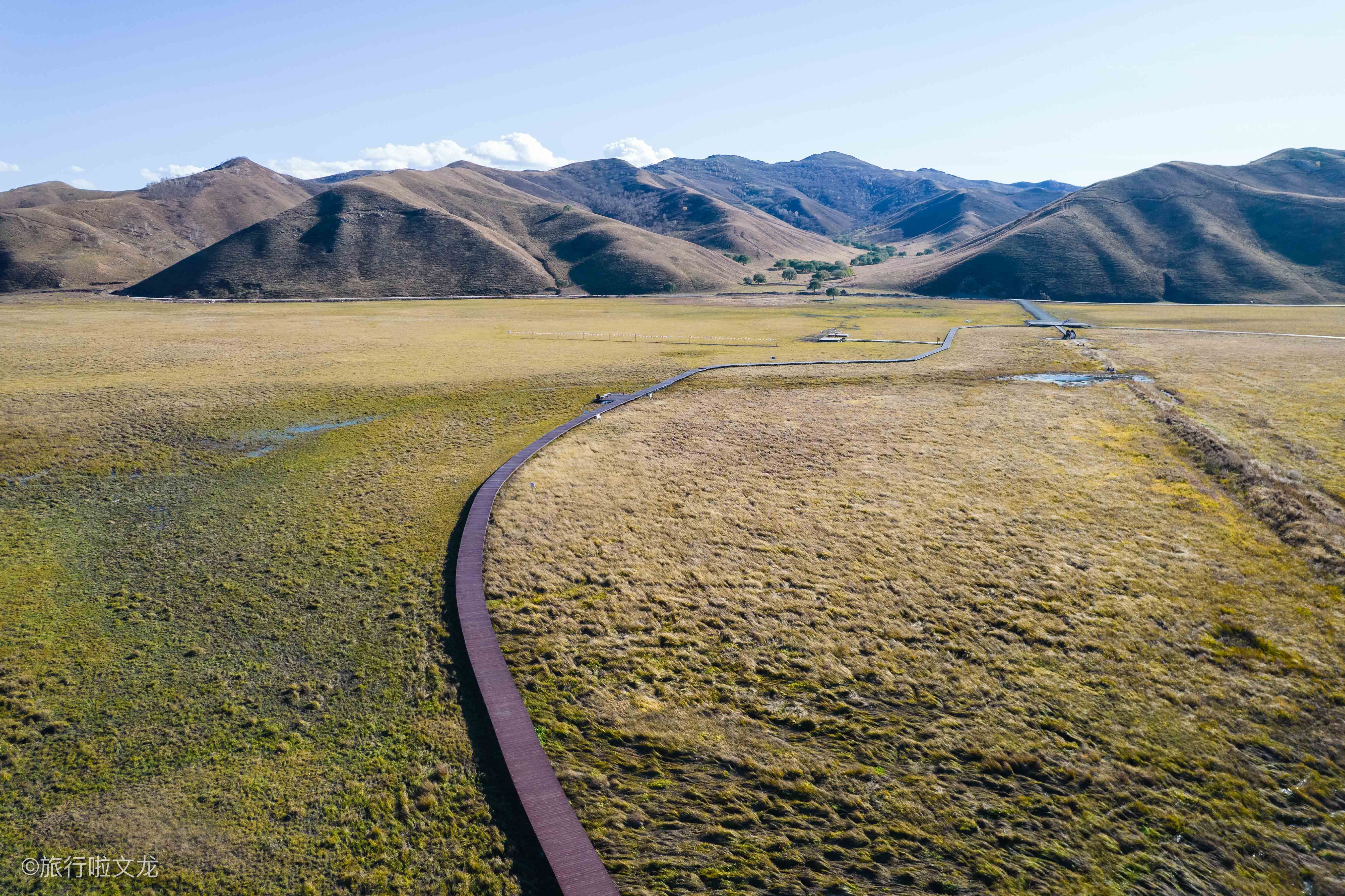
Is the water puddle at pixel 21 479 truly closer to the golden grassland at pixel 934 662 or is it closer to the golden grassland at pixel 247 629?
the golden grassland at pixel 247 629

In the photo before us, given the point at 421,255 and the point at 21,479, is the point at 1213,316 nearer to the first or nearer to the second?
the point at 21,479

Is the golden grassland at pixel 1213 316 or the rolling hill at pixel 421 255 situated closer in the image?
the golden grassland at pixel 1213 316

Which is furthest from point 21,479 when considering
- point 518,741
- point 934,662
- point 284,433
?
point 934,662

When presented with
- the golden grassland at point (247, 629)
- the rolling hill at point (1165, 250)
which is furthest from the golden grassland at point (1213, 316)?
the golden grassland at point (247, 629)

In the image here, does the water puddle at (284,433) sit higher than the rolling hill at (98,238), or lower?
lower

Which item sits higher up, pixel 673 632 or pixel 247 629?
pixel 673 632

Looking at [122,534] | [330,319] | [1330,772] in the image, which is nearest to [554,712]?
[1330,772]

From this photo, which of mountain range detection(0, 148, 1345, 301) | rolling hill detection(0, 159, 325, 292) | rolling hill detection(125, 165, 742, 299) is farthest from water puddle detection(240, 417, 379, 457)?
rolling hill detection(0, 159, 325, 292)

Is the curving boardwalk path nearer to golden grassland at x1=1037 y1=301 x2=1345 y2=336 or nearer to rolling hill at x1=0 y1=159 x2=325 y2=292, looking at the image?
golden grassland at x1=1037 y1=301 x2=1345 y2=336
